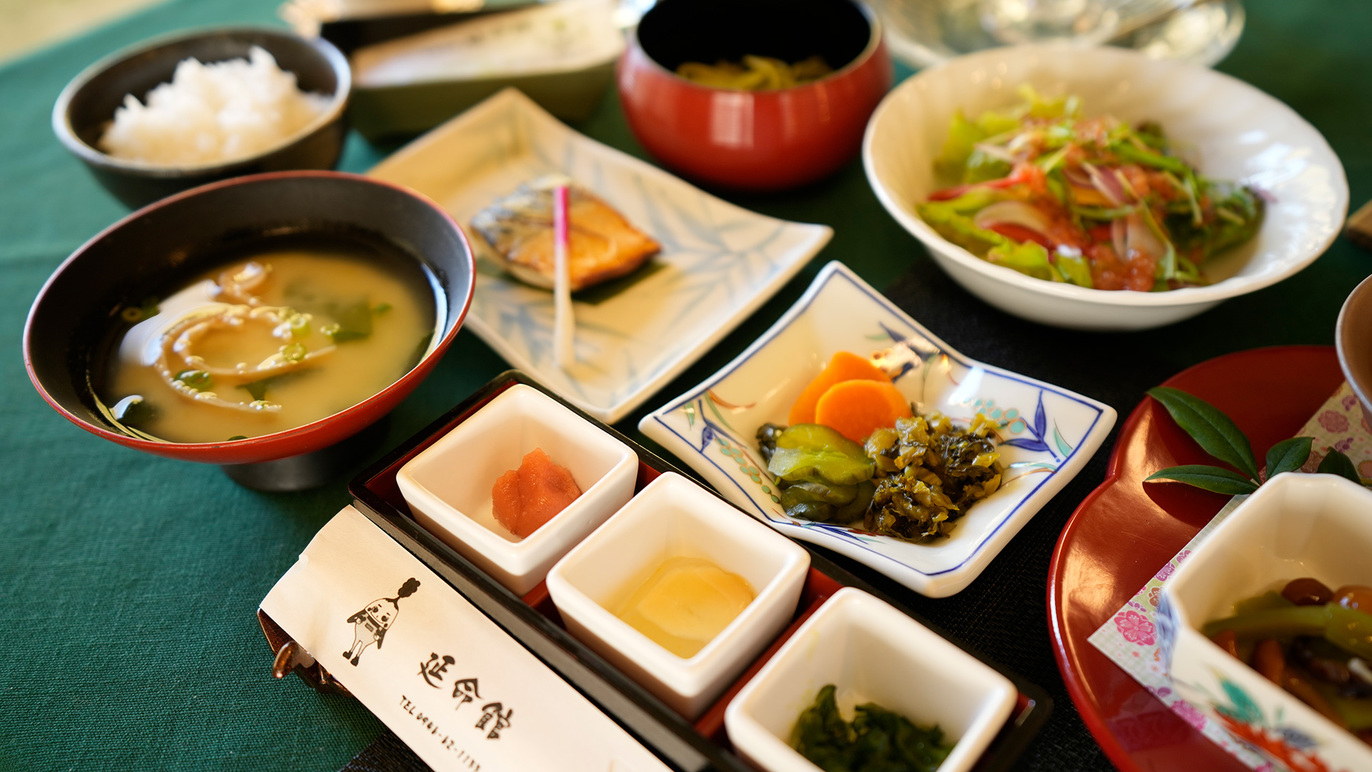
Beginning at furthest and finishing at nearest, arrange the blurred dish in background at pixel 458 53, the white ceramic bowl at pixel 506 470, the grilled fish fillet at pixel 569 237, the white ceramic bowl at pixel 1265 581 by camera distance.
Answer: the blurred dish in background at pixel 458 53 < the grilled fish fillet at pixel 569 237 < the white ceramic bowl at pixel 506 470 < the white ceramic bowl at pixel 1265 581

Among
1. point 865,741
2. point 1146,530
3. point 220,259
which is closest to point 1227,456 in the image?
point 1146,530

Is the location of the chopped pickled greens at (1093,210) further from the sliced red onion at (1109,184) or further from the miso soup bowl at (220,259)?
the miso soup bowl at (220,259)

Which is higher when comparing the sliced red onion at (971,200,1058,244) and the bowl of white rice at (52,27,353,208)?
the bowl of white rice at (52,27,353,208)

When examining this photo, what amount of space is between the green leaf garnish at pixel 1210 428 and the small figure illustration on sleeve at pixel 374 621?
1044 mm

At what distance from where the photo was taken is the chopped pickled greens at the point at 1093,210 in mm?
1490

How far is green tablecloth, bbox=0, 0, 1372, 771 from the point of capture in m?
1.06

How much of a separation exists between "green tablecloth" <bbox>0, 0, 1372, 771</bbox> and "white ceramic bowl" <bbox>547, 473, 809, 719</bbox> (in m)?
0.30

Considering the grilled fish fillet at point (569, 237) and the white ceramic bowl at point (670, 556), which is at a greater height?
the white ceramic bowl at point (670, 556)

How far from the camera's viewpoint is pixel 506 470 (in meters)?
1.16

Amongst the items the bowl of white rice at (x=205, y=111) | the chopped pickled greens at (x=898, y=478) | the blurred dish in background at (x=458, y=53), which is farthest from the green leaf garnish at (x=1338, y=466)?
the bowl of white rice at (x=205, y=111)

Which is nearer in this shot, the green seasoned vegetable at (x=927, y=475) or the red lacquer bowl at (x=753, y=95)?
the green seasoned vegetable at (x=927, y=475)

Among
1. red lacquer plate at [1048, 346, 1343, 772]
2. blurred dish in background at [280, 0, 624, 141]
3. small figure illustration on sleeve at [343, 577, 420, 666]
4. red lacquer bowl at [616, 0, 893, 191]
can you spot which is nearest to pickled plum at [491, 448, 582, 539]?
small figure illustration on sleeve at [343, 577, 420, 666]

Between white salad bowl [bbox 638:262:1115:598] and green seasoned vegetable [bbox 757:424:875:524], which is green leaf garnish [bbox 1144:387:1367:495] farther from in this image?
green seasoned vegetable [bbox 757:424:875:524]

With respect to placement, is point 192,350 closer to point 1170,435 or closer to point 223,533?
point 223,533
